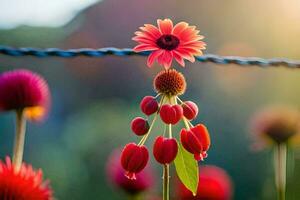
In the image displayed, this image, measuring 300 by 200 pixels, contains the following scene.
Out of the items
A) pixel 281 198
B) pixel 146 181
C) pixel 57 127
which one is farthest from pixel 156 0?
pixel 281 198

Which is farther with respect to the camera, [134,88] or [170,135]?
[134,88]

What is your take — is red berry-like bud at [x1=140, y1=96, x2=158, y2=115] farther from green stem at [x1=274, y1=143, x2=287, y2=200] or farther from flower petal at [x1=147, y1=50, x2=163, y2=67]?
green stem at [x1=274, y1=143, x2=287, y2=200]

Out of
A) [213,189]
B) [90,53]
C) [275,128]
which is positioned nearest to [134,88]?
[275,128]

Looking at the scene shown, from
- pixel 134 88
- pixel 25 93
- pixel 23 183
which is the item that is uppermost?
pixel 134 88

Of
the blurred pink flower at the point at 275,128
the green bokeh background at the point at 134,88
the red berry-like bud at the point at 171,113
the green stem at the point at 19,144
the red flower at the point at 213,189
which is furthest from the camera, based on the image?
the green bokeh background at the point at 134,88

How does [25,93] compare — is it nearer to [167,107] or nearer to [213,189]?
[213,189]

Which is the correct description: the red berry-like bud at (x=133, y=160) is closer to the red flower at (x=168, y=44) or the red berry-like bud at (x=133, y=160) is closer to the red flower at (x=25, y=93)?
the red flower at (x=168, y=44)

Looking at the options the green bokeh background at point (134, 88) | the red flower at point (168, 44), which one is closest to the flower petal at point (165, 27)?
the red flower at point (168, 44)
